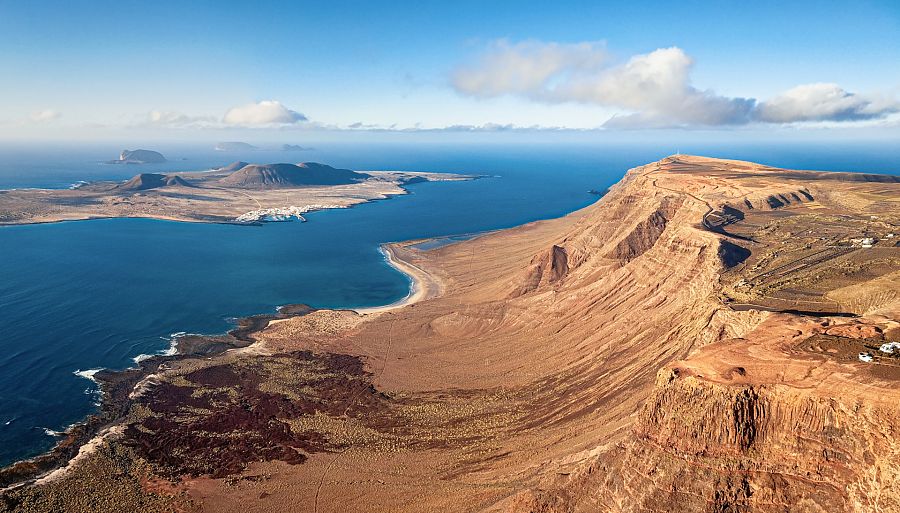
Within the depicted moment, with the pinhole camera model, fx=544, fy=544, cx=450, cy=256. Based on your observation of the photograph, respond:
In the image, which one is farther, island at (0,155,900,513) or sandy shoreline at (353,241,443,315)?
sandy shoreline at (353,241,443,315)

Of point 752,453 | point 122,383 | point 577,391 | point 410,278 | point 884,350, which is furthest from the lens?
point 410,278

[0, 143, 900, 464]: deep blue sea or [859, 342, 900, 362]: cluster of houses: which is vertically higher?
[859, 342, 900, 362]: cluster of houses

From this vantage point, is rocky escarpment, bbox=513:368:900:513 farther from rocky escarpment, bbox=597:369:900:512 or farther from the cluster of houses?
the cluster of houses

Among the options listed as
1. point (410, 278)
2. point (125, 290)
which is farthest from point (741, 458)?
point (125, 290)

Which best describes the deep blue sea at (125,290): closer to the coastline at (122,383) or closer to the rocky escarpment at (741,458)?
the coastline at (122,383)

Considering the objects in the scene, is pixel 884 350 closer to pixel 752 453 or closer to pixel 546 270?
pixel 752 453

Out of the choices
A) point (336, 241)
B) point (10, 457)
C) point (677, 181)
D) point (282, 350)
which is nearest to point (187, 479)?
point (10, 457)

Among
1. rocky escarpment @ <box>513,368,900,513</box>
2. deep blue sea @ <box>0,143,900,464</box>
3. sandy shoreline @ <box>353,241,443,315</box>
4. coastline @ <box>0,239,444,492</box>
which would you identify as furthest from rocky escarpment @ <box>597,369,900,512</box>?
sandy shoreline @ <box>353,241,443,315</box>
